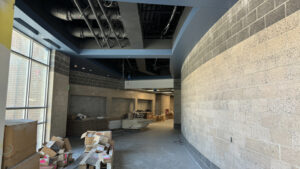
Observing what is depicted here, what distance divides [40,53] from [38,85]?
1.03 metres

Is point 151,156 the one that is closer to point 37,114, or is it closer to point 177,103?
point 37,114

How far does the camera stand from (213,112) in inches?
135

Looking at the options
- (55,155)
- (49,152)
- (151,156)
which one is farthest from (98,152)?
(151,156)

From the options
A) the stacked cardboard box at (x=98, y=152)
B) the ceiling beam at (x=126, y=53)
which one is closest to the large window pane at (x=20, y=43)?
the ceiling beam at (x=126, y=53)

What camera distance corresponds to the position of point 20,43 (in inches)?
176

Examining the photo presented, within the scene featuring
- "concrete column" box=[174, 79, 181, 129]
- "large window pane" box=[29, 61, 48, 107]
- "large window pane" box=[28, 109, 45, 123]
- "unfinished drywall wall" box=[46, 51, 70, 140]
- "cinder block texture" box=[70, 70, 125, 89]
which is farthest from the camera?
"concrete column" box=[174, 79, 181, 129]

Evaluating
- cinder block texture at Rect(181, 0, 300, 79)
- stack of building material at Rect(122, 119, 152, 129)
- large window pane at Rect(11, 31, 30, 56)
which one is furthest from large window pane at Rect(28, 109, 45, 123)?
stack of building material at Rect(122, 119, 152, 129)

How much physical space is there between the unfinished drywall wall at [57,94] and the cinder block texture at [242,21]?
16.7ft

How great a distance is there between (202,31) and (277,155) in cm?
288

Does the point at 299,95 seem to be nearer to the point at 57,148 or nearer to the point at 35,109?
the point at 57,148

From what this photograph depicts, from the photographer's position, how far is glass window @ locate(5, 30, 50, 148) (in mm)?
4227

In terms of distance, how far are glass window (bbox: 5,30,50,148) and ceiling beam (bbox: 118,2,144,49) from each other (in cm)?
283

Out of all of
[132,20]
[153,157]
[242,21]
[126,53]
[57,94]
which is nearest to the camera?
[242,21]

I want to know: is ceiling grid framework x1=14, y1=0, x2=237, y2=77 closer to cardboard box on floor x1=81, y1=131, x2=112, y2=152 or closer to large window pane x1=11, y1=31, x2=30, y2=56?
large window pane x1=11, y1=31, x2=30, y2=56
